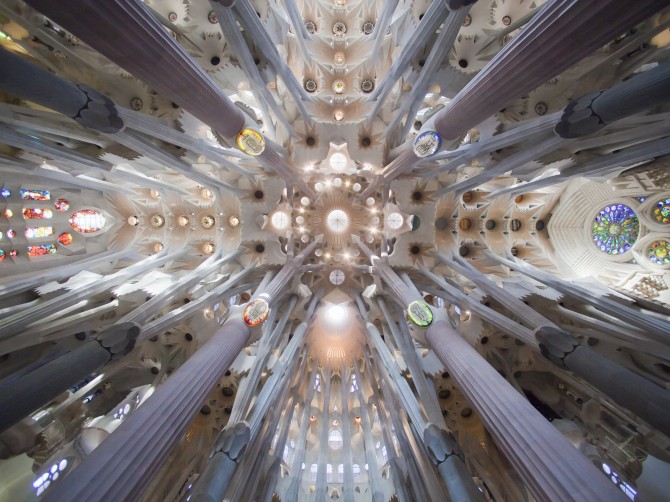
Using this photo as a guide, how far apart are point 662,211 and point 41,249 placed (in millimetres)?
28378

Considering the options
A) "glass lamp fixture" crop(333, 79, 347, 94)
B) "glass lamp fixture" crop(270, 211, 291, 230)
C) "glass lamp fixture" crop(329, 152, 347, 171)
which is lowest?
"glass lamp fixture" crop(270, 211, 291, 230)

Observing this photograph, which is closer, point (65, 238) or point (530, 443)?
point (530, 443)

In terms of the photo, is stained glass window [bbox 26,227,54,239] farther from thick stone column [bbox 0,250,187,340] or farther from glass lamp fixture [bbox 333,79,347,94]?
glass lamp fixture [bbox 333,79,347,94]

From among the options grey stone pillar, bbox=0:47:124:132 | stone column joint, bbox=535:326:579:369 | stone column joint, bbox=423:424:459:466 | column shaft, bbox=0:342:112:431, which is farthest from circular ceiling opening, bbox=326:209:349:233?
column shaft, bbox=0:342:112:431

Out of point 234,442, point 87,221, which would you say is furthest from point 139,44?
point 87,221

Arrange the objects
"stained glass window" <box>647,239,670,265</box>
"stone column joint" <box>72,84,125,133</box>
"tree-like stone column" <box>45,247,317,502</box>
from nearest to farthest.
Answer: "tree-like stone column" <box>45,247,317,502</box> < "stone column joint" <box>72,84,125,133</box> < "stained glass window" <box>647,239,670,265</box>

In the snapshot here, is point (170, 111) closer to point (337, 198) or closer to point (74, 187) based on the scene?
point (74, 187)

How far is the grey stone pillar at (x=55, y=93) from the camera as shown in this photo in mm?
5027

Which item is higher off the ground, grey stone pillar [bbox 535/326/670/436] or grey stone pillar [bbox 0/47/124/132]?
grey stone pillar [bbox 0/47/124/132]

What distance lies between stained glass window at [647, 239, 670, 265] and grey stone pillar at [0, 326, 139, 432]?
2102 centimetres

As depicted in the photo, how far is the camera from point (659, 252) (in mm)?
14680

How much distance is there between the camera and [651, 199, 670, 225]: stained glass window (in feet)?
47.8

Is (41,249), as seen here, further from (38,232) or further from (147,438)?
(147,438)

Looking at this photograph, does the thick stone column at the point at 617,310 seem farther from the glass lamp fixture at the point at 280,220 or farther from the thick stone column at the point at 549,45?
the glass lamp fixture at the point at 280,220
